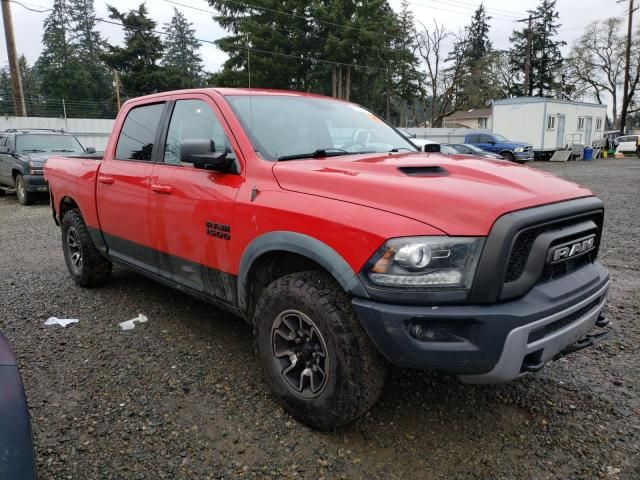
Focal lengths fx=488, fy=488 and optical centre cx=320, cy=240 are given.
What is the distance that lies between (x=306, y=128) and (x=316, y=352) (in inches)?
62.5

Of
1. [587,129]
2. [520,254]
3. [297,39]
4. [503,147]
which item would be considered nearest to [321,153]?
[520,254]

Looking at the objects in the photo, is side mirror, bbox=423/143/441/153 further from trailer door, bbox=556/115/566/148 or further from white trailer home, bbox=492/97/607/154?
trailer door, bbox=556/115/566/148

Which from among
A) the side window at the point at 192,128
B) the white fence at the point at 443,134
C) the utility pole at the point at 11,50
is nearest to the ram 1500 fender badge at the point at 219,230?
the side window at the point at 192,128

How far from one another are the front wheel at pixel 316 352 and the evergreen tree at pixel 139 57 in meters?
41.0

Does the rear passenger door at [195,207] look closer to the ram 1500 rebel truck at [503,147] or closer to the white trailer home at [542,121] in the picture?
the ram 1500 rebel truck at [503,147]

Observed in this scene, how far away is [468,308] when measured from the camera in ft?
6.86

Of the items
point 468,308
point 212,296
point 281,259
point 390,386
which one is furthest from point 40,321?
point 468,308

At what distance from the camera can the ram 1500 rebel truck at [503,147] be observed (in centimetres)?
2509

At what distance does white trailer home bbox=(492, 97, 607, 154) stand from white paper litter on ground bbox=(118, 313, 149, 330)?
30044 mm

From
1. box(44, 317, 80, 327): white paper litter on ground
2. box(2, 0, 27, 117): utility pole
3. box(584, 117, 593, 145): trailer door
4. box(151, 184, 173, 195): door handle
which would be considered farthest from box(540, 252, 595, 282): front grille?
box(584, 117, 593, 145): trailer door

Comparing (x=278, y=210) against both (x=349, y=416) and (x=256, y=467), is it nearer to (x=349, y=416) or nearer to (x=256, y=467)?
(x=349, y=416)

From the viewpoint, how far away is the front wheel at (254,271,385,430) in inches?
92.3

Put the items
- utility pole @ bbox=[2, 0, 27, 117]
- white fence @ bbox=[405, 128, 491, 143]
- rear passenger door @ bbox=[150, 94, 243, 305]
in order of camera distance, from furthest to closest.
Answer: white fence @ bbox=[405, 128, 491, 143] → utility pole @ bbox=[2, 0, 27, 117] → rear passenger door @ bbox=[150, 94, 243, 305]

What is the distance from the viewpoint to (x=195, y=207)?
3.21 metres
